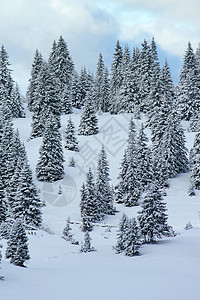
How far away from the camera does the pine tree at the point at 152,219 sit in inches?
740

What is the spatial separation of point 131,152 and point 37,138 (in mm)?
20727

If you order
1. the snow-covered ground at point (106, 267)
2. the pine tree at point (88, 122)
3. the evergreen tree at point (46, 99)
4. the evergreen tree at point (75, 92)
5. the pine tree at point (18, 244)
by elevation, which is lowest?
the snow-covered ground at point (106, 267)

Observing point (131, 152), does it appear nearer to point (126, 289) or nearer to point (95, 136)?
point (95, 136)

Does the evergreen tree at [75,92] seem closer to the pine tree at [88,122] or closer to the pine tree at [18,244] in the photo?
the pine tree at [88,122]

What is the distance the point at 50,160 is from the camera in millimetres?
43469

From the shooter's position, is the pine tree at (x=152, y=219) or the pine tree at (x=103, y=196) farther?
the pine tree at (x=103, y=196)

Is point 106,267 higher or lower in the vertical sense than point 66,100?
lower

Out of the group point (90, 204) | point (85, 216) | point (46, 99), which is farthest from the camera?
point (46, 99)

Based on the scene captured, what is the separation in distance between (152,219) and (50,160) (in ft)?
88.0

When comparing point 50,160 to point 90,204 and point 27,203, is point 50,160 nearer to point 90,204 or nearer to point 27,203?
point 90,204

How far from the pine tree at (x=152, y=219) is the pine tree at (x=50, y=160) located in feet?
83.6

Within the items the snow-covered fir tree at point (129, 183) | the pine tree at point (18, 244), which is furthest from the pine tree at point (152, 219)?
the snow-covered fir tree at point (129, 183)

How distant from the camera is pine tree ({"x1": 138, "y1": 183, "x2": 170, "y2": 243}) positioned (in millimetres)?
18797

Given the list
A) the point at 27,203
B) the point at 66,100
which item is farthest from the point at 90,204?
the point at 66,100
